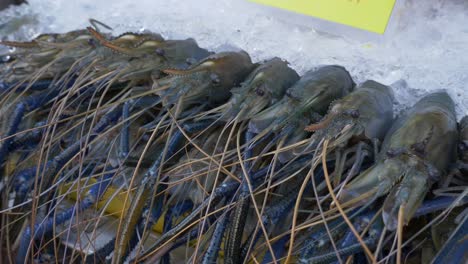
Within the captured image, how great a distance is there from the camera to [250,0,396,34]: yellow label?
3.45 ft

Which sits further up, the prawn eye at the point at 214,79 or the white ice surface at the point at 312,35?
the white ice surface at the point at 312,35

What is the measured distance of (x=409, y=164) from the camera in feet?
2.31

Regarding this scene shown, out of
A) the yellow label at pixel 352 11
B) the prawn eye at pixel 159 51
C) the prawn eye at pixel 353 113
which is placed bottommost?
the prawn eye at pixel 159 51

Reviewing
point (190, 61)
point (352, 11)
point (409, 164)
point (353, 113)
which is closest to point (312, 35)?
point (352, 11)

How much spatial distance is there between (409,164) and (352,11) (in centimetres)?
48

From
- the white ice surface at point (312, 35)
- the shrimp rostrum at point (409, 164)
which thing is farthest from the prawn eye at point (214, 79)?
the shrimp rostrum at point (409, 164)

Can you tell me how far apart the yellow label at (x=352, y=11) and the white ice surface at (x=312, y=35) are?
0.26 ft

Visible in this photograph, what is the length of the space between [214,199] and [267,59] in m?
0.45

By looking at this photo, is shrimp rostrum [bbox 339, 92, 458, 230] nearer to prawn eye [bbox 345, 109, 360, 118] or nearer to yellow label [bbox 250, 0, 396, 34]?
prawn eye [bbox 345, 109, 360, 118]

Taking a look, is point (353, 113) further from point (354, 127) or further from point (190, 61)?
point (190, 61)

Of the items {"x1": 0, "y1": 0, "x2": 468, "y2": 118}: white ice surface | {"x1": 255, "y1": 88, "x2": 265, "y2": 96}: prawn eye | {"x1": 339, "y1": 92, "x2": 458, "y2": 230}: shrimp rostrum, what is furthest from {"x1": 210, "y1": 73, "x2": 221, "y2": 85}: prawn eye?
{"x1": 339, "y1": 92, "x2": 458, "y2": 230}: shrimp rostrum

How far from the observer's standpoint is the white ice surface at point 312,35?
1.05 metres

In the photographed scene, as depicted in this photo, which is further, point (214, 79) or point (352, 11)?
point (352, 11)

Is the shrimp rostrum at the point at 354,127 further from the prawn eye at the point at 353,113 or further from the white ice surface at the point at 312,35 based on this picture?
the white ice surface at the point at 312,35
